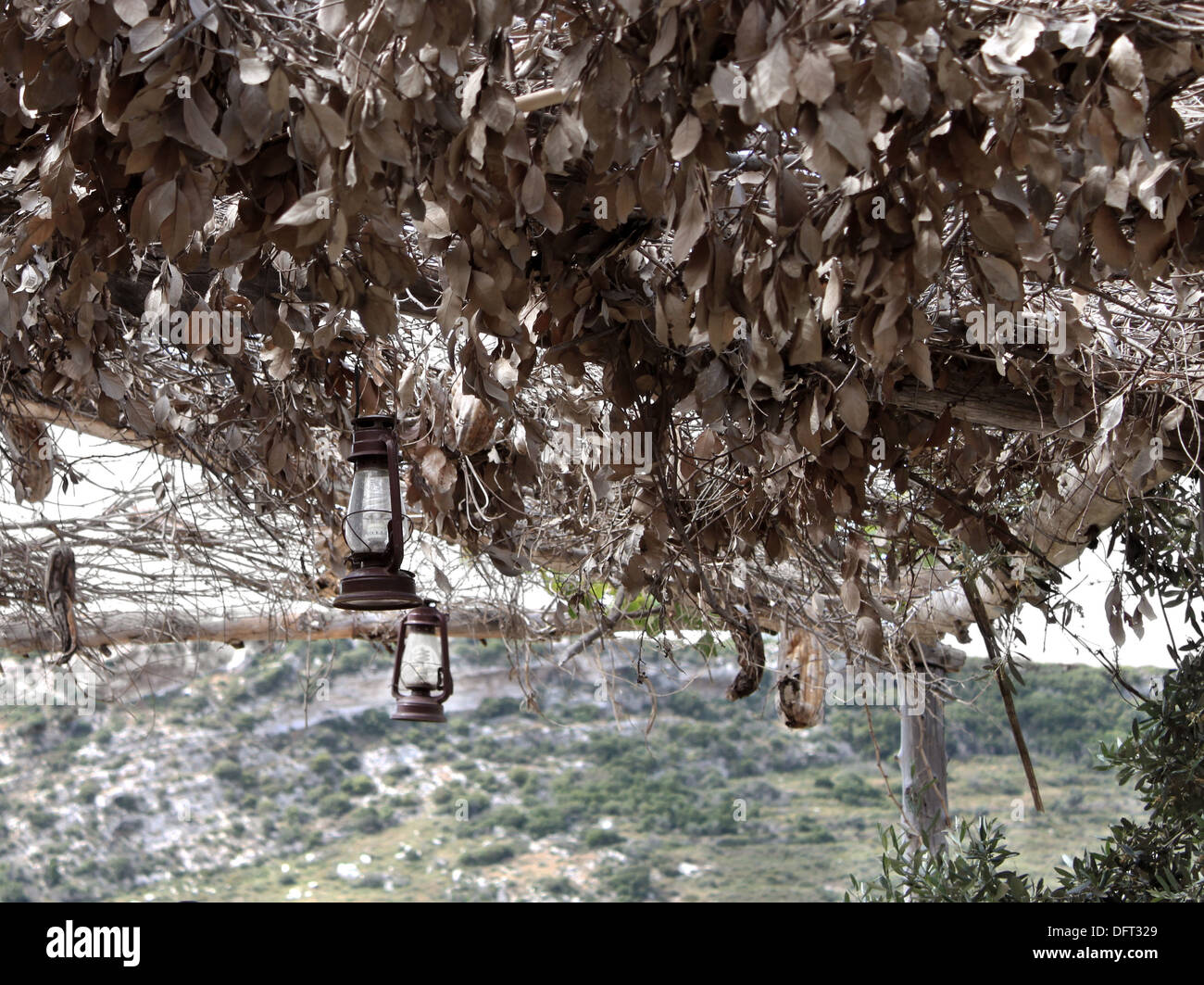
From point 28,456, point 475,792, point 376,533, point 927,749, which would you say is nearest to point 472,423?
point 376,533

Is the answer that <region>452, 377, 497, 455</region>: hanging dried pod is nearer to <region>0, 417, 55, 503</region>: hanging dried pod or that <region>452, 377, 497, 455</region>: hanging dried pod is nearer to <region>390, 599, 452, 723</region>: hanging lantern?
<region>390, 599, 452, 723</region>: hanging lantern

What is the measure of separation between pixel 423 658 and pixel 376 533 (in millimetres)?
1313

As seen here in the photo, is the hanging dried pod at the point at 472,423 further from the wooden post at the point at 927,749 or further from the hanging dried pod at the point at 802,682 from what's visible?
the wooden post at the point at 927,749

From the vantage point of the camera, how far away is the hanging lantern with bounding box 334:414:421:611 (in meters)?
2.08

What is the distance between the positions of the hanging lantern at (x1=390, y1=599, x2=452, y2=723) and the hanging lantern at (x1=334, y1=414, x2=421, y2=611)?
3.95 feet

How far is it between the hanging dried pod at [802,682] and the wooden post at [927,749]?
347mm

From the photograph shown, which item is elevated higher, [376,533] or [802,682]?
[376,533]

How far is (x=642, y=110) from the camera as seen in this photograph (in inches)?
48.6

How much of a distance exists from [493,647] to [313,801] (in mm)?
3515

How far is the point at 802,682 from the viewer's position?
450 cm

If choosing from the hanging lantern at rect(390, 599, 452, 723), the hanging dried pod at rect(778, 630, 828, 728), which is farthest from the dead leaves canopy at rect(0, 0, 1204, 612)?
the hanging dried pod at rect(778, 630, 828, 728)

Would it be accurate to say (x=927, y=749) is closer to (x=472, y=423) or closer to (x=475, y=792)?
(x=472, y=423)
